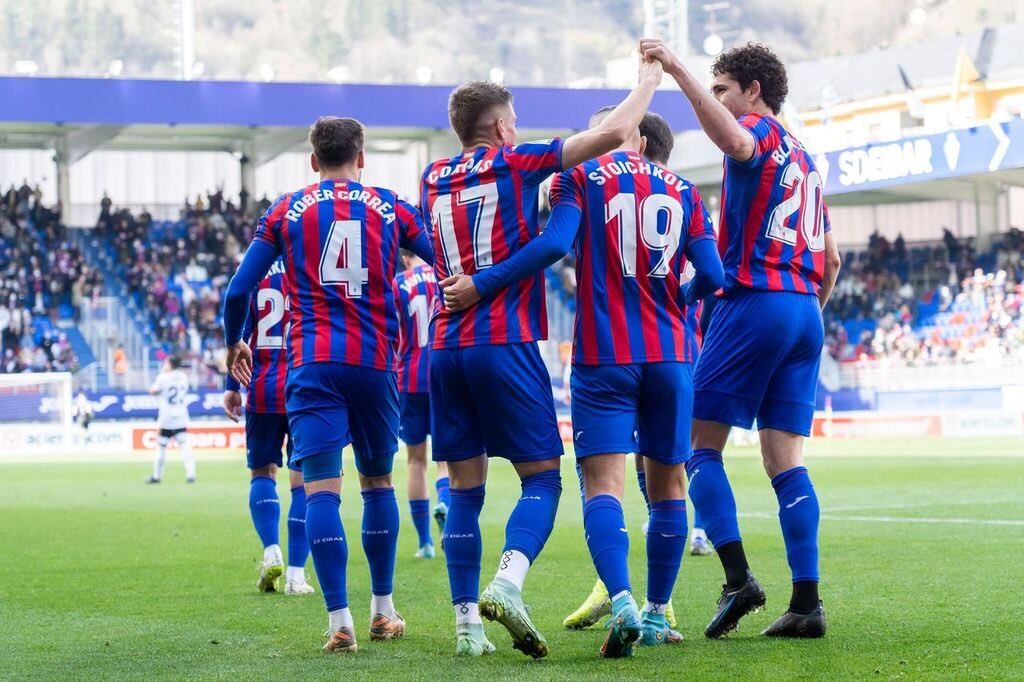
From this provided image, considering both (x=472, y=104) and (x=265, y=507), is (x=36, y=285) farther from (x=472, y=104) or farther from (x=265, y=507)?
(x=472, y=104)

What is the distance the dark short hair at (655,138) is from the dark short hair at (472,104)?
768mm

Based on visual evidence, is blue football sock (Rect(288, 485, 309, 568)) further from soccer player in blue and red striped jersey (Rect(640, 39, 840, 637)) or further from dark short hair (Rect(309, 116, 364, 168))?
soccer player in blue and red striped jersey (Rect(640, 39, 840, 637))

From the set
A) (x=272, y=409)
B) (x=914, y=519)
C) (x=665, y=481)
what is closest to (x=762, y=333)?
(x=665, y=481)

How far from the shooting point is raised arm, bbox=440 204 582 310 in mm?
5504

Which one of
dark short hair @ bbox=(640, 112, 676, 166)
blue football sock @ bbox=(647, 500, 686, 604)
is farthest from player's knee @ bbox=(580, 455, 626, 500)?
dark short hair @ bbox=(640, 112, 676, 166)

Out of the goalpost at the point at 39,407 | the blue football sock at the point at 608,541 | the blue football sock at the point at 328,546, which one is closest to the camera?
the blue football sock at the point at 608,541

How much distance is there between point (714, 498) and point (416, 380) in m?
4.41

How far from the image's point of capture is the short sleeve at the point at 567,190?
5.67 meters

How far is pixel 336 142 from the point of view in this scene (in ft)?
20.3

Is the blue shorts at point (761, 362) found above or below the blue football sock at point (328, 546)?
above

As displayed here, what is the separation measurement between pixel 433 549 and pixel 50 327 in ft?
92.6

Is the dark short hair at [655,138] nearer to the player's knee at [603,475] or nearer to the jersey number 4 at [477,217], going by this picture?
the jersey number 4 at [477,217]

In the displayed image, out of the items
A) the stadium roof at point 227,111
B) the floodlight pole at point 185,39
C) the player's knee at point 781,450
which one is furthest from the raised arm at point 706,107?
the floodlight pole at point 185,39

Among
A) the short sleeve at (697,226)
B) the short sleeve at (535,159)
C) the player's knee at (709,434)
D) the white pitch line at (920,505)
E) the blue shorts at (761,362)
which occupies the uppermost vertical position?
the short sleeve at (535,159)
